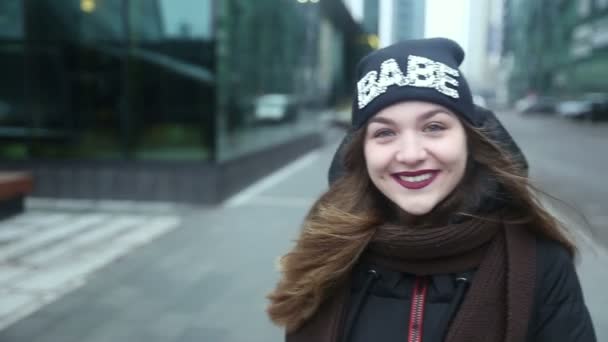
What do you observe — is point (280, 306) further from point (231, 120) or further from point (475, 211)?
point (231, 120)

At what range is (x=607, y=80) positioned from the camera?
39.4 metres

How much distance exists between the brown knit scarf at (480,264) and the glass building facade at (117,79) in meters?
7.67

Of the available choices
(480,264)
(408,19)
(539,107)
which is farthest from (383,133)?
(539,107)

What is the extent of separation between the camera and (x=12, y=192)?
752cm

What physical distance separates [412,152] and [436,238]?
0.67 feet

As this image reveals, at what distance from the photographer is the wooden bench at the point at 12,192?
7.40 meters

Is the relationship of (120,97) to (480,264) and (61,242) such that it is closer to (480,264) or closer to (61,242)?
(61,242)

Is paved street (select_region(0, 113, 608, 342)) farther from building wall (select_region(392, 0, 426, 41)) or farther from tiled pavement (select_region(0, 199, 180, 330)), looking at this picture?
building wall (select_region(392, 0, 426, 41))

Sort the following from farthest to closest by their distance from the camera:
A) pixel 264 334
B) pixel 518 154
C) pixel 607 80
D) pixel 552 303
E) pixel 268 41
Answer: pixel 607 80 < pixel 268 41 < pixel 264 334 < pixel 518 154 < pixel 552 303

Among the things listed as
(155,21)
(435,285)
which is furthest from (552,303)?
(155,21)

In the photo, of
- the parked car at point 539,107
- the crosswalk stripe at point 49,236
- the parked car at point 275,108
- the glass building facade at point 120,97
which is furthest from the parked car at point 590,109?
the crosswalk stripe at point 49,236

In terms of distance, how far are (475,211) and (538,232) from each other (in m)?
0.16

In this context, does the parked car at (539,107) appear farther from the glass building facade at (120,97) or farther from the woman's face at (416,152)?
the woman's face at (416,152)

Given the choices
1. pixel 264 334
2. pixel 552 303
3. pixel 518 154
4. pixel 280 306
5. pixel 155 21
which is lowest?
pixel 264 334
